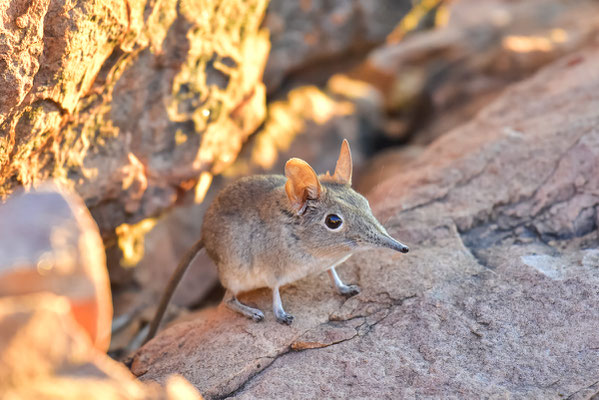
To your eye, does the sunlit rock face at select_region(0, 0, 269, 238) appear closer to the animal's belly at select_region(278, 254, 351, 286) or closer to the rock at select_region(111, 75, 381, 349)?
the rock at select_region(111, 75, 381, 349)

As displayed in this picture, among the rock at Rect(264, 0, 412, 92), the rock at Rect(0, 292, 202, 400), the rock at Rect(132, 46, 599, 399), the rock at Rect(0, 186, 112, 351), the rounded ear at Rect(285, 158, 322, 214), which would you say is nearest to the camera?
the rock at Rect(0, 292, 202, 400)

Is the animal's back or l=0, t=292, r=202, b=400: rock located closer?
l=0, t=292, r=202, b=400: rock

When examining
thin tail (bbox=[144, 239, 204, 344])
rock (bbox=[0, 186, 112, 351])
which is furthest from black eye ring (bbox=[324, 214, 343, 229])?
rock (bbox=[0, 186, 112, 351])

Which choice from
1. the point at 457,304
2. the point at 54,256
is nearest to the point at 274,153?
the point at 457,304

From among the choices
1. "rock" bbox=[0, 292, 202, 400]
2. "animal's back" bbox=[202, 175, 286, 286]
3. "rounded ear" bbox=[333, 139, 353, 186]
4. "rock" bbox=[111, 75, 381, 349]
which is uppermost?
"rock" bbox=[0, 292, 202, 400]

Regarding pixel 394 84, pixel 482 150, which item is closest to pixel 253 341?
pixel 482 150

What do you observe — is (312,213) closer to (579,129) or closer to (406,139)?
(579,129)
